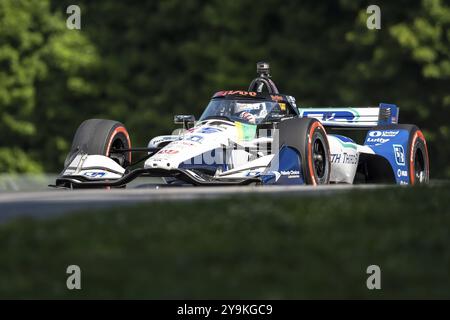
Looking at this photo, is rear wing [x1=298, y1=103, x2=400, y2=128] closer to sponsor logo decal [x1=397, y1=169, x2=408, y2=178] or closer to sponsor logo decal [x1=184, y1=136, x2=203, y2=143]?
sponsor logo decal [x1=397, y1=169, x2=408, y2=178]

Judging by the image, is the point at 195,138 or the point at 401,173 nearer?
the point at 195,138

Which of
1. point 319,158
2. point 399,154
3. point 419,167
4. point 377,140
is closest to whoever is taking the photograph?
point 319,158

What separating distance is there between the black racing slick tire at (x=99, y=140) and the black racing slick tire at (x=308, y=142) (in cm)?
247

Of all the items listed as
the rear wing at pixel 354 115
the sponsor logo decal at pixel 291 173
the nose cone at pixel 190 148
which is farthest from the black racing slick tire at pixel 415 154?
the nose cone at pixel 190 148

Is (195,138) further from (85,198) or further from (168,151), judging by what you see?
(85,198)

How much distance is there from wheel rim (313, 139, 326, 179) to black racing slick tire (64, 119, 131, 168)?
103 inches

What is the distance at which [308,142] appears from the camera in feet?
47.0

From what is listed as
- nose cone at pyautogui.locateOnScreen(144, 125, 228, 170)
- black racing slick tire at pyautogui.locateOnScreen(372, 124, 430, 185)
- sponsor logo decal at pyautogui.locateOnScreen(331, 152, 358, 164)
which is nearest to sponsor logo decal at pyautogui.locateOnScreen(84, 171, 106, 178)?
nose cone at pyautogui.locateOnScreen(144, 125, 228, 170)

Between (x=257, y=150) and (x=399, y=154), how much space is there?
2636 mm

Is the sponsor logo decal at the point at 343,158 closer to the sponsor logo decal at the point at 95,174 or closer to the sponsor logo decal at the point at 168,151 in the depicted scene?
the sponsor logo decal at the point at 168,151

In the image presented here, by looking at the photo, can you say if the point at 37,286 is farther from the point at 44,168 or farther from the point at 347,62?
the point at 44,168

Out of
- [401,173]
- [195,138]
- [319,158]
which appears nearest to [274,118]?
[319,158]

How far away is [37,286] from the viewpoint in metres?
7.45

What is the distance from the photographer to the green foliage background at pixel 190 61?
111 feet
